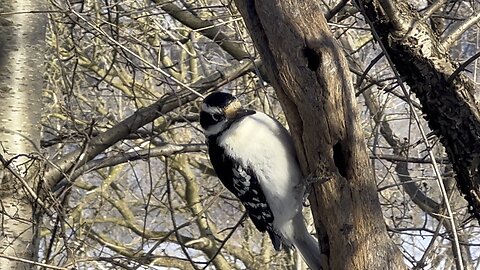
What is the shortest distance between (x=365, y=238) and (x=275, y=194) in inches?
24.2

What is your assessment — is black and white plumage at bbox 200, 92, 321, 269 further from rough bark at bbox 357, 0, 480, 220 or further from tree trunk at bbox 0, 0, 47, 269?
tree trunk at bbox 0, 0, 47, 269

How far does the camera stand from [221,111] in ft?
8.61

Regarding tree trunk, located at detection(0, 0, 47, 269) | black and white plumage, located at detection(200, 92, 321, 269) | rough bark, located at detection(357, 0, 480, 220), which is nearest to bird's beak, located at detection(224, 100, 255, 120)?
black and white plumage, located at detection(200, 92, 321, 269)

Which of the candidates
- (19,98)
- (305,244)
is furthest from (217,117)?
(19,98)

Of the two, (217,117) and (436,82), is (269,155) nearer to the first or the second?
(217,117)

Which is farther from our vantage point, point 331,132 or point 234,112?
point 234,112

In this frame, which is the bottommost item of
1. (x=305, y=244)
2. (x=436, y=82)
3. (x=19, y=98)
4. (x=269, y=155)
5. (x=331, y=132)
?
(x=19, y=98)

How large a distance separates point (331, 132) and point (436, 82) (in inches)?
17.4

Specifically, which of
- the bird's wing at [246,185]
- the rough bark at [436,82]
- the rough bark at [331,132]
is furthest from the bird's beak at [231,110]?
the rough bark at [436,82]

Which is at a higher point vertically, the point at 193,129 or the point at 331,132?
the point at 193,129

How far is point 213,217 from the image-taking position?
27.1 ft

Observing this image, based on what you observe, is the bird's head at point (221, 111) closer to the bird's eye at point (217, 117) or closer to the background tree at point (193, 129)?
the bird's eye at point (217, 117)

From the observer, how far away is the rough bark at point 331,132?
2.15 meters

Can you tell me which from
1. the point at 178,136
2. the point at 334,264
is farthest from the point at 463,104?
the point at 178,136
